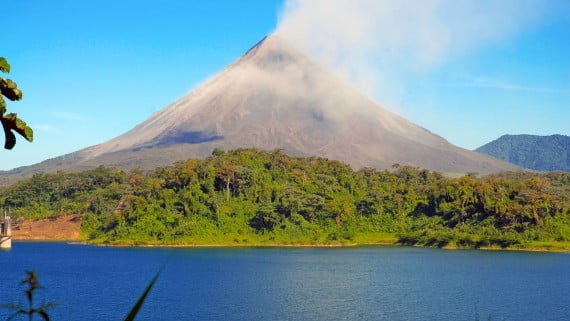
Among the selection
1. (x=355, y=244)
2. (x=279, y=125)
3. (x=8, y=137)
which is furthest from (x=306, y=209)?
(x=279, y=125)

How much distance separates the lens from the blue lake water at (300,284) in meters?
21.7

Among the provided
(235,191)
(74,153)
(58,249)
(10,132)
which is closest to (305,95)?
(74,153)

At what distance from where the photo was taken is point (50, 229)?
194 ft

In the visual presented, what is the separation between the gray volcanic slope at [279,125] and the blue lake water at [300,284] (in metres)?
70.1

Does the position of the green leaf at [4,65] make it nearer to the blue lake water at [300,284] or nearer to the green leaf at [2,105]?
the green leaf at [2,105]

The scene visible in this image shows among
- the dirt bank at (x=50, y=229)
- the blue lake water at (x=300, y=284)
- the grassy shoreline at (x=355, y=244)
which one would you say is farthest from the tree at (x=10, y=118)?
the dirt bank at (x=50, y=229)

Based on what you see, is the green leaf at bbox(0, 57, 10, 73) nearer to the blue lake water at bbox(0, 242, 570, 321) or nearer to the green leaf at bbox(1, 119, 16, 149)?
the green leaf at bbox(1, 119, 16, 149)

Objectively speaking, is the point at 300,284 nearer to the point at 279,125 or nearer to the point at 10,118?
the point at 10,118

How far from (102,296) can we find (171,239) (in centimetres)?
2512

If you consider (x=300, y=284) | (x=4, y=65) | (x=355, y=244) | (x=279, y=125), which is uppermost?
(x=279, y=125)

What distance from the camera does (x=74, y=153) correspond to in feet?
428

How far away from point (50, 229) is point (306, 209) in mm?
23301

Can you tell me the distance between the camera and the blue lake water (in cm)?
2173

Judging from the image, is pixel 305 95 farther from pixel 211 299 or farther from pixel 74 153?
pixel 211 299
